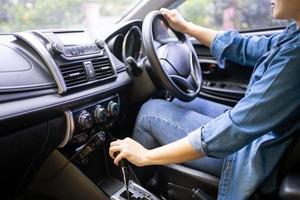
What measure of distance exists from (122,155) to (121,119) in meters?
0.43

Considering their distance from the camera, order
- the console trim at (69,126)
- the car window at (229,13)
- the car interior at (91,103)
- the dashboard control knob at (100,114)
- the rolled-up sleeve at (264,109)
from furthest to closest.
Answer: the car window at (229,13) < the dashboard control knob at (100,114) < the console trim at (69,126) < the car interior at (91,103) < the rolled-up sleeve at (264,109)

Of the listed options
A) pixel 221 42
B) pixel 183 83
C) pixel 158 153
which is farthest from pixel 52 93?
pixel 221 42

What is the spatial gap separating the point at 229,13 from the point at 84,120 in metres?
1.05

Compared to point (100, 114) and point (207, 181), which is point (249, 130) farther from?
point (100, 114)

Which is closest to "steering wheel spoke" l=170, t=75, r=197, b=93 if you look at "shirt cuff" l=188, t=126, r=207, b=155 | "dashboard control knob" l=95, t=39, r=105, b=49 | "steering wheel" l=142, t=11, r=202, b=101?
"steering wheel" l=142, t=11, r=202, b=101

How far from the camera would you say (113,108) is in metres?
1.31

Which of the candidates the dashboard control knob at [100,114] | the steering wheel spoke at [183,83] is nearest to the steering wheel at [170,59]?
the steering wheel spoke at [183,83]

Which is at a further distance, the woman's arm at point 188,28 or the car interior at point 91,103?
the woman's arm at point 188,28

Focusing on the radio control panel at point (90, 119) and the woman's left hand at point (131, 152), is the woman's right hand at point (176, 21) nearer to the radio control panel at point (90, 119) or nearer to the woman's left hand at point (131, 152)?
the radio control panel at point (90, 119)

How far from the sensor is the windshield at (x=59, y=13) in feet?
4.54

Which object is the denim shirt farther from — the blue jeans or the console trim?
the console trim

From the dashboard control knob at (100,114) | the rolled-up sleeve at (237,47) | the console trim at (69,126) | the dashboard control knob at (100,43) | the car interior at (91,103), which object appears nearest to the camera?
the car interior at (91,103)

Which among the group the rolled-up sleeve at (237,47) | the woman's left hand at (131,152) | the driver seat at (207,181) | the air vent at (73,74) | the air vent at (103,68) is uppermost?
the air vent at (73,74)

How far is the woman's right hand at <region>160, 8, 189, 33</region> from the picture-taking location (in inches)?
58.3
